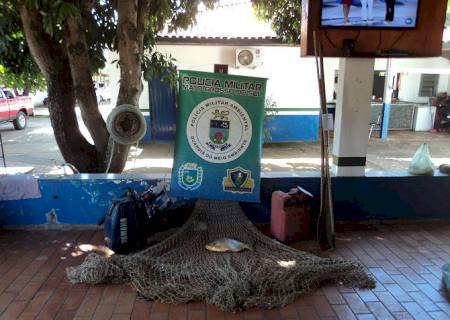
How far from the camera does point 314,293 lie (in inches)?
132

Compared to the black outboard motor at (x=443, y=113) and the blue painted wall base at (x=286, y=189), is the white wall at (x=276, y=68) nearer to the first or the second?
the black outboard motor at (x=443, y=113)

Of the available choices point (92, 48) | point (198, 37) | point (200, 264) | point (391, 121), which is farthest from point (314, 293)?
point (391, 121)

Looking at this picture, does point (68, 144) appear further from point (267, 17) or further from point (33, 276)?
point (267, 17)

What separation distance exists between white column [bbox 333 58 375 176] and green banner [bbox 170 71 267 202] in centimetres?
98

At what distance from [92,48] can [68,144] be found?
1341 mm

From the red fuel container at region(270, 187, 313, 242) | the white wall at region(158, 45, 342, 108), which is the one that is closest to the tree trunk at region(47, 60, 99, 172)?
the red fuel container at region(270, 187, 313, 242)

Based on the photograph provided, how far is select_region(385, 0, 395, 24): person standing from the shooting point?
4.23m

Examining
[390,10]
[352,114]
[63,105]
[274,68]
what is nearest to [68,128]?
[63,105]

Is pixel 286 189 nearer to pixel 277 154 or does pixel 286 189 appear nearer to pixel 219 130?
pixel 219 130

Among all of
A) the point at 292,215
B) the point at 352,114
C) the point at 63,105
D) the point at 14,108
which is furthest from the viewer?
the point at 14,108

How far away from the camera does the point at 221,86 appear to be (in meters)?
4.22

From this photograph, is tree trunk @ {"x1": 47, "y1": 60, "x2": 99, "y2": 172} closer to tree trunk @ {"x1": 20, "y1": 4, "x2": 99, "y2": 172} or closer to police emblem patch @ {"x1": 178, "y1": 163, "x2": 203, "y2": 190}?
tree trunk @ {"x1": 20, "y1": 4, "x2": 99, "y2": 172}

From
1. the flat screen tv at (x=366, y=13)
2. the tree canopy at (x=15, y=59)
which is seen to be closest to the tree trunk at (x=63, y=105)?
the tree canopy at (x=15, y=59)

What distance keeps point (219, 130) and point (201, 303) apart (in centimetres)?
184
